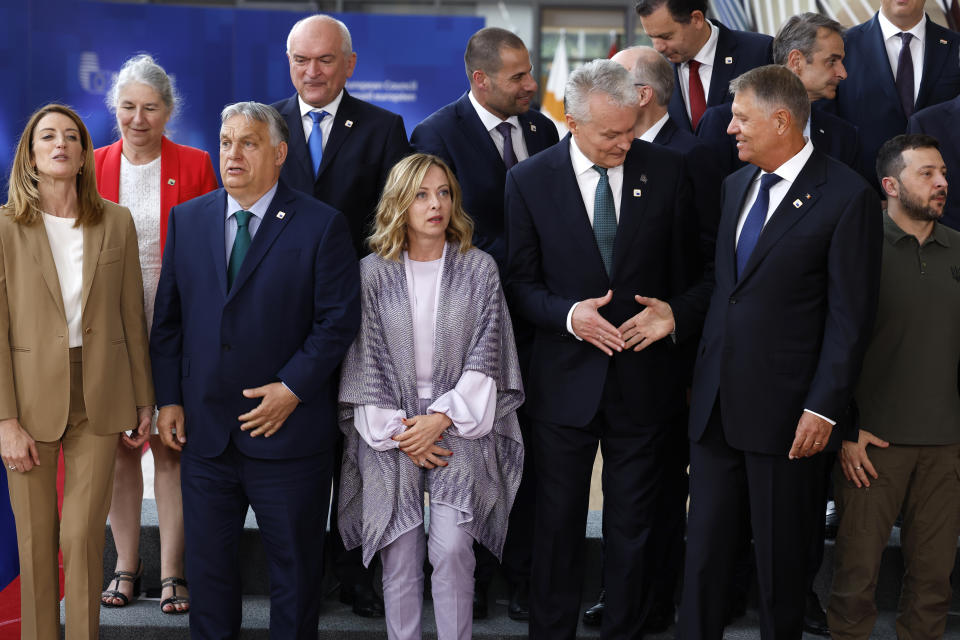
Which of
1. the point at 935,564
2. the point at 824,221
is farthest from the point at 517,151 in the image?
the point at 935,564

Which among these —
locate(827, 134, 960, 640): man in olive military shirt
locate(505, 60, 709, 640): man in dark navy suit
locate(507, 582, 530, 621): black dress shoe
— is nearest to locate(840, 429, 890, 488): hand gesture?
locate(827, 134, 960, 640): man in olive military shirt

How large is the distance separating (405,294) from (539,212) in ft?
1.62

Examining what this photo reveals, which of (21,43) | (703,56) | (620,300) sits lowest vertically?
(620,300)

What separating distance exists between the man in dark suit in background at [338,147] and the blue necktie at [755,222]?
1.30 meters

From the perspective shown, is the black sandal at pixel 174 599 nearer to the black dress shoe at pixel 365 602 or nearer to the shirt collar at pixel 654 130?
the black dress shoe at pixel 365 602

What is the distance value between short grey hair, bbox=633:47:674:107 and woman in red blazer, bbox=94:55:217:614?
1647mm

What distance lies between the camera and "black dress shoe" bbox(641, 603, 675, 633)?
11.5 ft

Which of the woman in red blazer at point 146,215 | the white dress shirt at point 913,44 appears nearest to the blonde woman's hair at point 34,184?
the woman in red blazer at point 146,215

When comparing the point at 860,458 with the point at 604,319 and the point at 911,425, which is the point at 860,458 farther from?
the point at 604,319

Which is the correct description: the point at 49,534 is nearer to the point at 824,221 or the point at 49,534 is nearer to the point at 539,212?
the point at 539,212

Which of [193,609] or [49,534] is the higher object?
[49,534]

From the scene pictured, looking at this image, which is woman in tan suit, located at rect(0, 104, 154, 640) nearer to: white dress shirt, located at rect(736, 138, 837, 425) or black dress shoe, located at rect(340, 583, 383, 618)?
black dress shoe, located at rect(340, 583, 383, 618)

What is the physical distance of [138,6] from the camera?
8891 mm

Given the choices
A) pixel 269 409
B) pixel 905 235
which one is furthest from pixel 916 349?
pixel 269 409
